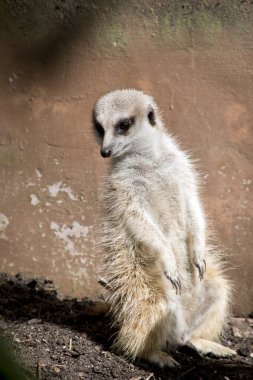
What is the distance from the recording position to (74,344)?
6.79ft

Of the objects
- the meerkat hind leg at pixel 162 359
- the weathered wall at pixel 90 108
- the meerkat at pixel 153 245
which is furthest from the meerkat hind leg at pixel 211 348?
the weathered wall at pixel 90 108

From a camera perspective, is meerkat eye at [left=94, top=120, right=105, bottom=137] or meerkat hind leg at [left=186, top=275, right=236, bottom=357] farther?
meerkat hind leg at [left=186, top=275, right=236, bottom=357]

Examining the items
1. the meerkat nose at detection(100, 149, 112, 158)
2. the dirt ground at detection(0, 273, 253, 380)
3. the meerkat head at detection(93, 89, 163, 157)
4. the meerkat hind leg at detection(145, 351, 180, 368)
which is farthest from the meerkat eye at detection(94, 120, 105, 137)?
the meerkat hind leg at detection(145, 351, 180, 368)

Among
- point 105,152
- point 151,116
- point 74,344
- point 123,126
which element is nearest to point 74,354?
point 74,344

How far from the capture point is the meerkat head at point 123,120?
220 cm

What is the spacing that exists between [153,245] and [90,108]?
0.92 meters

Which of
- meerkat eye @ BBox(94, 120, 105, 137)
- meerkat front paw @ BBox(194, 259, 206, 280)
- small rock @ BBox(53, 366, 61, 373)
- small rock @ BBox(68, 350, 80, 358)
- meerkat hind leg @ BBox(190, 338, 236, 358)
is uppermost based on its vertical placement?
meerkat eye @ BBox(94, 120, 105, 137)

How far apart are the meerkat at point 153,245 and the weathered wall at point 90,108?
11.0 inches

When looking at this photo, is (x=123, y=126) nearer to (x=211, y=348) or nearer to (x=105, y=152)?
(x=105, y=152)

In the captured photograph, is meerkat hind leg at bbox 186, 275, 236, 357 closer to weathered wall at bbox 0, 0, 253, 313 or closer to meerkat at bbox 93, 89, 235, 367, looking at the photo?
meerkat at bbox 93, 89, 235, 367

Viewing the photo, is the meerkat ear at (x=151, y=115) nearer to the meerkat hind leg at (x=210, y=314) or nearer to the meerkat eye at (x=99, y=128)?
the meerkat eye at (x=99, y=128)

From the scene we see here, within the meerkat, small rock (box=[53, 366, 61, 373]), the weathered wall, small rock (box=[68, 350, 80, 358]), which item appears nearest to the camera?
small rock (box=[53, 366, 61, 373])

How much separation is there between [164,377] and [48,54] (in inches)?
62.7

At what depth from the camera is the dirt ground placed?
1.87 m
